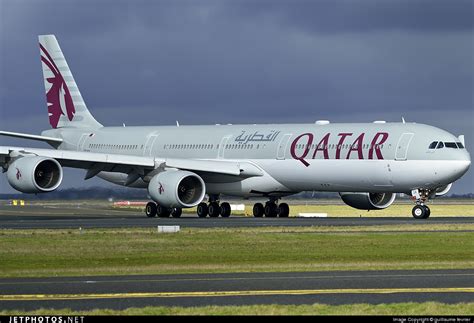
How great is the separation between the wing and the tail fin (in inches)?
453

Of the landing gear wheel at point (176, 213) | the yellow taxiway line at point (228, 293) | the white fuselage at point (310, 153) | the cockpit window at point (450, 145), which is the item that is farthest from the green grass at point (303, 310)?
the landing gear wheel at point (176, 213)

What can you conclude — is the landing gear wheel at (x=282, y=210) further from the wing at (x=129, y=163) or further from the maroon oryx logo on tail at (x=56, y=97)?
the maroon oryx logo on tail at (x=56, y=97)

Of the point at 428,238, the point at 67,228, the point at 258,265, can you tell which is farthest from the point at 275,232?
the point at 258,265

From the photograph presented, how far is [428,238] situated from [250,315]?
2279cm

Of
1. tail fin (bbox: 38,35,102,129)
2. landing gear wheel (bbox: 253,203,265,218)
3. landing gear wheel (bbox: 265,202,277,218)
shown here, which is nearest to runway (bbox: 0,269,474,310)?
landing gear wheel (bbox: 265,202,277,218)

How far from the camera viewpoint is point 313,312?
18812mm

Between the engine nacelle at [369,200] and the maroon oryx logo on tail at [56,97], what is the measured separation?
833 inches

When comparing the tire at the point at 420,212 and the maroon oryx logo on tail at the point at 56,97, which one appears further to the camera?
the maroon oryx logo on tail at the point at 56,97

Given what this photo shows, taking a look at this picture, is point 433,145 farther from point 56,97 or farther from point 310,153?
point 56,97

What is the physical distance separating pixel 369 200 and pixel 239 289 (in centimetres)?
3946

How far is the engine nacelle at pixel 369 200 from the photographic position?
62000 mm

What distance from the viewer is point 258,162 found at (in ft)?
205

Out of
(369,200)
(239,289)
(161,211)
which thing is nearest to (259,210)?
(161,211)

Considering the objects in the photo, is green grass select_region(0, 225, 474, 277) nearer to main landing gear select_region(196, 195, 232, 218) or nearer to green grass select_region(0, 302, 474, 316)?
green grass select_region(0, 302, 474, 316)
